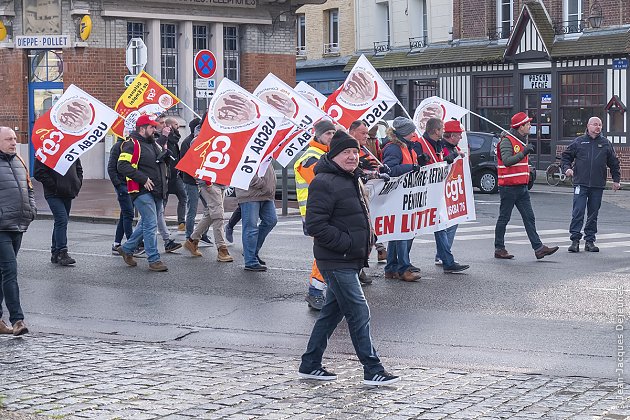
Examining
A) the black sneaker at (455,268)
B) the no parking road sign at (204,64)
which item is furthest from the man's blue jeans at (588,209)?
the no parking road sign at (204,64)

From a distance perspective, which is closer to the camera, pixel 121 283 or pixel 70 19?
pixel 121 283

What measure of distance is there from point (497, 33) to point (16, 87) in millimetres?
16699

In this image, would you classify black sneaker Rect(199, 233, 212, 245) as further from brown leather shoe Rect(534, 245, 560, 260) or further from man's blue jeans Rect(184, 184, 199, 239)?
brown leather shoe Rect(534, 245, 560, 260)

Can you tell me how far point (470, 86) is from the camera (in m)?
40.4

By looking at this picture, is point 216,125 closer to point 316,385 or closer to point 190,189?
point 190,189

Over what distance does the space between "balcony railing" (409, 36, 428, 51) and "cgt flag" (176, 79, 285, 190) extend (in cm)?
3066

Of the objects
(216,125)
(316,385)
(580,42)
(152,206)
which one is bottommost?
(316,385)

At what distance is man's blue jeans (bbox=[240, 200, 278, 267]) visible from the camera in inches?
531

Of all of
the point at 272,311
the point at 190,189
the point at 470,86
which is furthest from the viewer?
the point at 470,86

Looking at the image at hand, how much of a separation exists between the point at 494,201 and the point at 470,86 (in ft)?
50.4

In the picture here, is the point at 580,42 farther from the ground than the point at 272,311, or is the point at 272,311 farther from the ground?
the point at 580,42

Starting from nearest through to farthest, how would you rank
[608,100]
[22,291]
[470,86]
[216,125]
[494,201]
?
[22,291]
[216,125]
[494,201]
[608,100]
[470,86]

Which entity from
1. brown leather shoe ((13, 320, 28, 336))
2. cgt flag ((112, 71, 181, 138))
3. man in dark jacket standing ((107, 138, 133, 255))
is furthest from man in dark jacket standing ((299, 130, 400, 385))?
cgt flag ((112, 71, 181, 138))

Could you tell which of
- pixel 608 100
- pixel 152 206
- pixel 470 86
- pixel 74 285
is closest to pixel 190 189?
pixel 152 206
